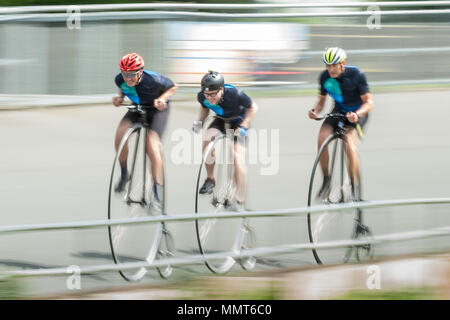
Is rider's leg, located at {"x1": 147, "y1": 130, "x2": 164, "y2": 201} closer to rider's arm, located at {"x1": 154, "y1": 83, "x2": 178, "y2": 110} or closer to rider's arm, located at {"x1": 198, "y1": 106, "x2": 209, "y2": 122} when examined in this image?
rider's arm, located at {"x1": 154, "y1": 83, "x2": 178, "y2": 110}

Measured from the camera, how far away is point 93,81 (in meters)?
12.6

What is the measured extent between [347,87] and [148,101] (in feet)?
5.72

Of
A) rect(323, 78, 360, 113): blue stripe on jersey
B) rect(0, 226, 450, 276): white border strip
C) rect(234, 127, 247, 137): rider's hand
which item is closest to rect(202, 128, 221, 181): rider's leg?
rect(234, 127, 247, 137): rider's hand

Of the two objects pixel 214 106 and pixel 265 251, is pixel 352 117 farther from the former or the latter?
pixel 265 251

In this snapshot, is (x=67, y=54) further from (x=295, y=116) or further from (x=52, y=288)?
(x=52, y=288)

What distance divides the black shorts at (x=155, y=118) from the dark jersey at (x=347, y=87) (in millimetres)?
1444

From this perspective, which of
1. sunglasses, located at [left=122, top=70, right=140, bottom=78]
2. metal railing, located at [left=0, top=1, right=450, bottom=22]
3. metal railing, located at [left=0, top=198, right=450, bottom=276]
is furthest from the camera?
metal railing, located at [left=0, top=1, right=450, bottom=22]

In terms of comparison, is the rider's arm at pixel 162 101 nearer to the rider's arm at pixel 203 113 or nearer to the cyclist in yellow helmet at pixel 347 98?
the rider's arm at pixel 203 113

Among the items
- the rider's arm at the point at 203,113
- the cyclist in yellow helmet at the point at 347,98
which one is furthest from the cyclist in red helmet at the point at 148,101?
the cyclist in yellow helmet at the point at 347,98

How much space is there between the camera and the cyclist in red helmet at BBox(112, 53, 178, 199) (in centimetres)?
812

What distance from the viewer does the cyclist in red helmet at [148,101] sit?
812 cm

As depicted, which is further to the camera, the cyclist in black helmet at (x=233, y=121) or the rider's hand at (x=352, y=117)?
the cyclist in black helmet at (x=233, y=121)

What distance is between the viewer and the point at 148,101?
332 inches

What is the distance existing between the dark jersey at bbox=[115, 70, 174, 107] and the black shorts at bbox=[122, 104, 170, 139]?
0.27 ft
